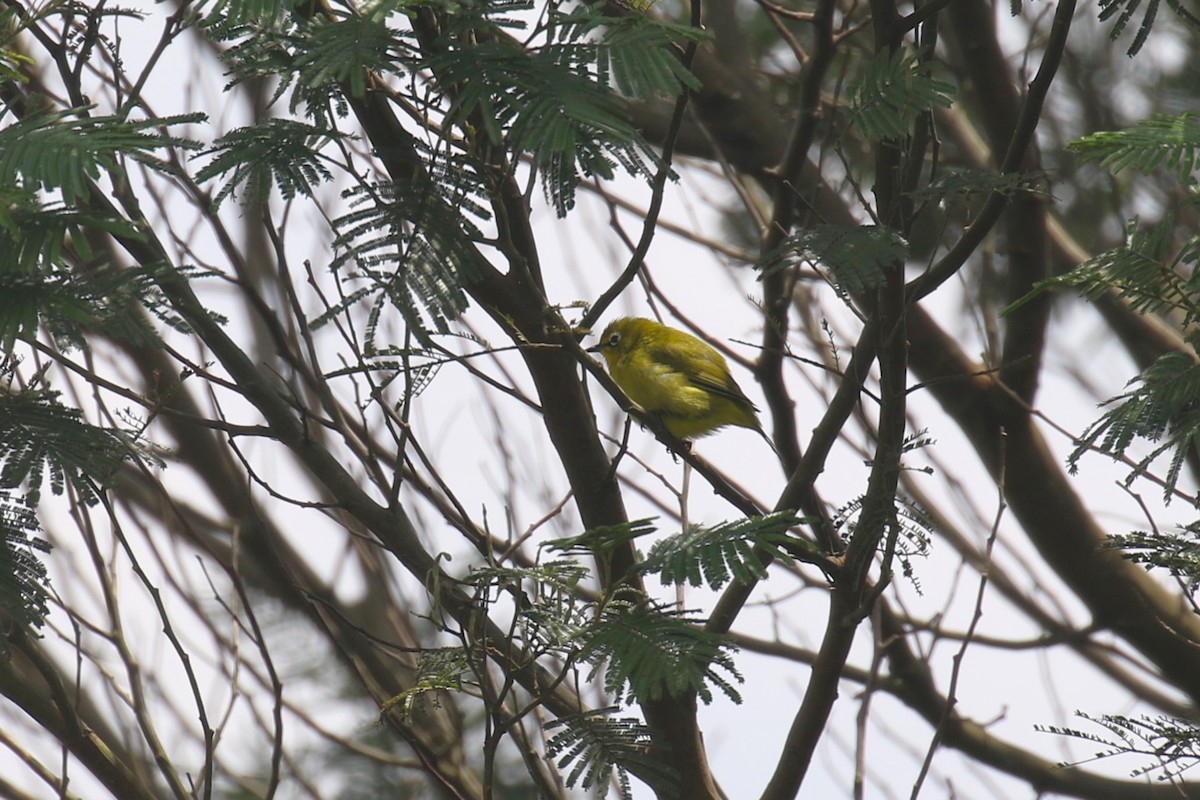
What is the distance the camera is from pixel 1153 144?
2.30m

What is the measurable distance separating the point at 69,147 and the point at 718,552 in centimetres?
144

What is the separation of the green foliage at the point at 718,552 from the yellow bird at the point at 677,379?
325 cm

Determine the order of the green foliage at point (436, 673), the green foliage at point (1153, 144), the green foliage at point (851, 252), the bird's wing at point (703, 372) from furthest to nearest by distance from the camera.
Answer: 1. the bird's wing at point (703, 372)
2. the green foliage at point (436, 673)
3. the green foliage at point (851, 252)
4. the green foliage at point (1153, 144)

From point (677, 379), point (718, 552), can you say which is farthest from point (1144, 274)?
point (677, 379)

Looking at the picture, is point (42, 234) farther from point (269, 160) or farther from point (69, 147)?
point (269, 160)

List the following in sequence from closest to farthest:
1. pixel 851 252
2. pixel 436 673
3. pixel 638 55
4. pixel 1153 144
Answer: pixel 638 55 → pixel 1153 144 → pixel 851 252 → pixel 436 673

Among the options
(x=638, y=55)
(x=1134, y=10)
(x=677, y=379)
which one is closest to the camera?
(x=638, y=55)

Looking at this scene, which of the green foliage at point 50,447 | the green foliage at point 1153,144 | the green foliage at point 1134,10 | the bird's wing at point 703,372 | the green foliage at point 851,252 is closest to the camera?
the green foliage at point 1153,144

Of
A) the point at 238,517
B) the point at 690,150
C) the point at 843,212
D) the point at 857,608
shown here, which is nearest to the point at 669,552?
the point at 857,608

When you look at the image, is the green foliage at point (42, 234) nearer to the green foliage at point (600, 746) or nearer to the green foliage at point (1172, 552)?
the green foliage at point (600, 746)

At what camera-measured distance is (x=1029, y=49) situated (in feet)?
17.0

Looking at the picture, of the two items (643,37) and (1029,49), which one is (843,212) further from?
(643,37)

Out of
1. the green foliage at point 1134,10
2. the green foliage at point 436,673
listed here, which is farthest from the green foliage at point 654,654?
the green foliage at point 1134,10

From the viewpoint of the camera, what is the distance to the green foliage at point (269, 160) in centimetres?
242
